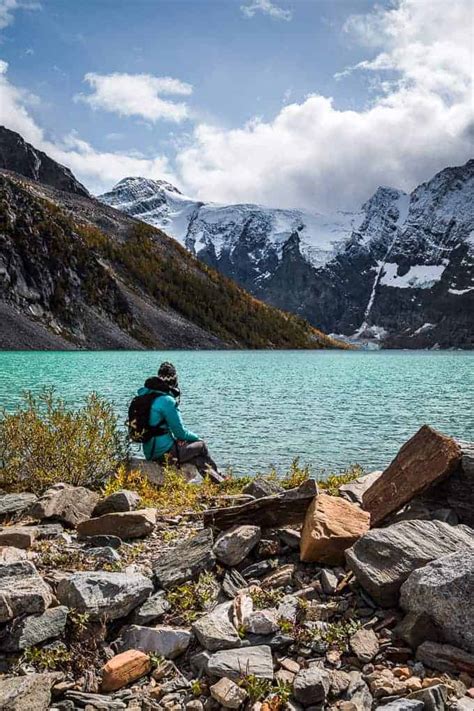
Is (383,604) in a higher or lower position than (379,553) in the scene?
lower

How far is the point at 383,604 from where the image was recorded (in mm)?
5488

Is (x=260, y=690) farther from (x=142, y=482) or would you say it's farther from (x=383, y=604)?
(x=142, y=482)

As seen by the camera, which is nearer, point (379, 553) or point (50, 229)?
point (379, 553)

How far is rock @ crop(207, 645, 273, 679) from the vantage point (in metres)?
4.66

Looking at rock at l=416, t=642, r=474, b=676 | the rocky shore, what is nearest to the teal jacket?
the rocky shore

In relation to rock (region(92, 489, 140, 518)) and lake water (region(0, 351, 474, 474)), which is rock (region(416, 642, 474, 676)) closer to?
rock (region(92, 489, 140, 518))

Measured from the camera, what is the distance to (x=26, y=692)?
439cm

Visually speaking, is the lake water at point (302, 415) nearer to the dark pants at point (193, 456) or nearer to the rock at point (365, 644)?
the dark pants at point (193, 456)

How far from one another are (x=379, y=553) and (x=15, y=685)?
3.49 m

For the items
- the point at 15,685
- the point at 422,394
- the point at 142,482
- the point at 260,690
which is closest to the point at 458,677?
the point at 260,690

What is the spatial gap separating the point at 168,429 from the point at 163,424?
16cm

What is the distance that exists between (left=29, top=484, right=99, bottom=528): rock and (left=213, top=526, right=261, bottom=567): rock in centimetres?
277

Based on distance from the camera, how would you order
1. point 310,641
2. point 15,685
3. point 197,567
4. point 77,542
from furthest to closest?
point 77,542, point 197,567, point 310,641, point 15,685

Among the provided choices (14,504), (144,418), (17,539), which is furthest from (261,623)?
(144,418)
